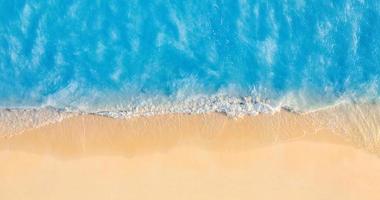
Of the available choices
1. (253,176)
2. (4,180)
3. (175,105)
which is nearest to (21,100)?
(4,180)

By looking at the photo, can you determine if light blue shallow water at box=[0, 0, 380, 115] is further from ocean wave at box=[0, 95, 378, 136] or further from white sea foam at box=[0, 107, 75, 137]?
white sea foam at box=[0, 107, 75, 137]

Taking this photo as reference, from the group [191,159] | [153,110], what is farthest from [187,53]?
[191,159]

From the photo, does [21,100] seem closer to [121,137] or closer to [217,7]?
[121,137]

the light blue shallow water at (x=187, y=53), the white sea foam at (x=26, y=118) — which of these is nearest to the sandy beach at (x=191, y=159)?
the white sea foam at (x=26, y=118)

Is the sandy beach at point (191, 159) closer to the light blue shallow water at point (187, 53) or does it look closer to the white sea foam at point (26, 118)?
the white sea foam at point (26, 118)

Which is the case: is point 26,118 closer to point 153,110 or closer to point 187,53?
point 153,110

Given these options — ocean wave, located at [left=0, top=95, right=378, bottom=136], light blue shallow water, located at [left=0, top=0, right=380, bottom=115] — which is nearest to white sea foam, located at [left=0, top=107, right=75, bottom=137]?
ocean wave, located at [left=0, top=95, right=378, bottom=136]
